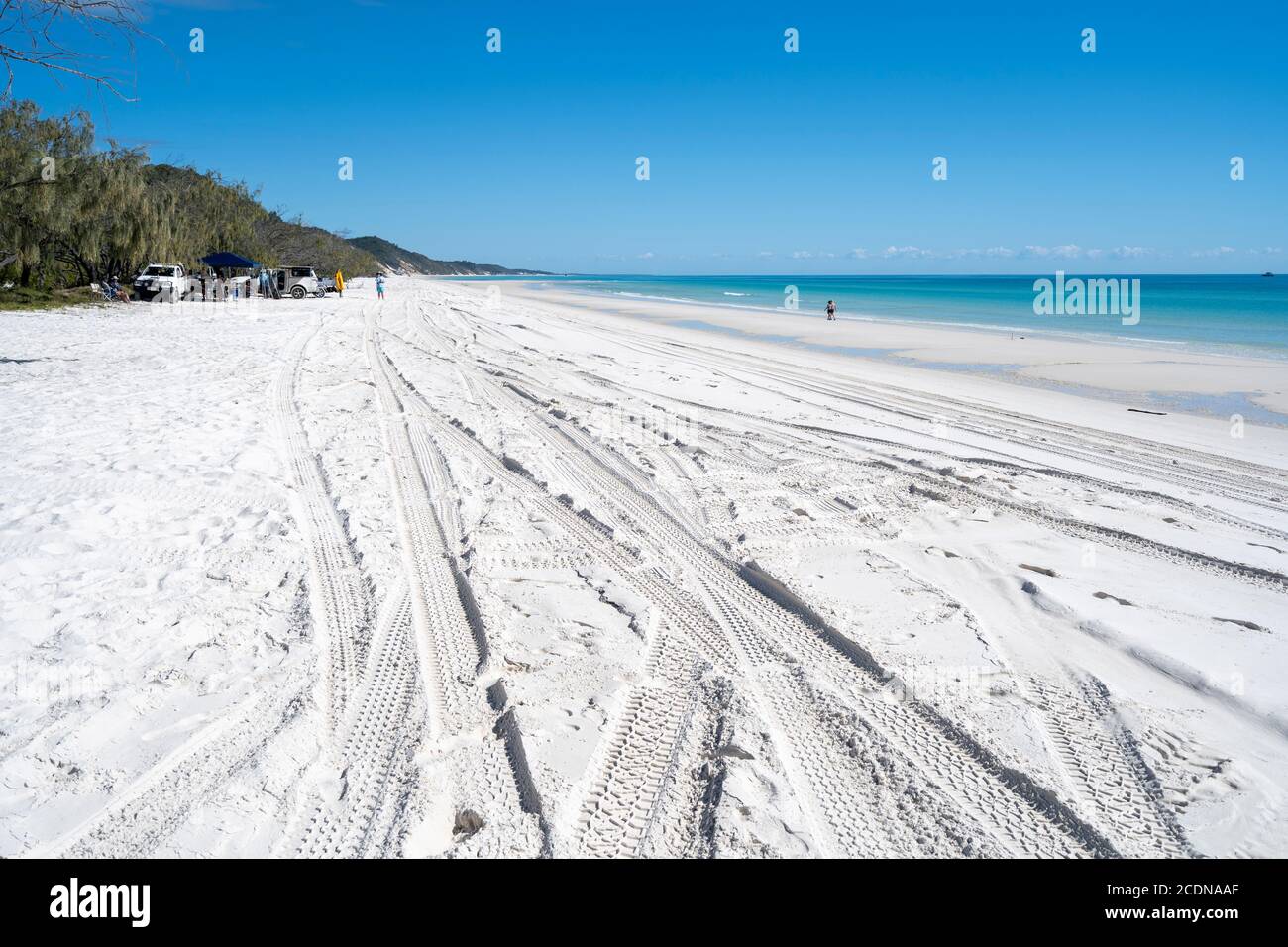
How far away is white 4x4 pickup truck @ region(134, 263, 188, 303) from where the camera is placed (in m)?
28.0

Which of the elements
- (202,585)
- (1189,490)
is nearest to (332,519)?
(202,585)

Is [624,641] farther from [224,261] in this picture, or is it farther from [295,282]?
[295,282]

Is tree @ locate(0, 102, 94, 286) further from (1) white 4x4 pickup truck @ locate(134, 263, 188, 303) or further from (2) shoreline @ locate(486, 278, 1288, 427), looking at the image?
(2) shoreline @ locate(486, 278, 1288, 427)

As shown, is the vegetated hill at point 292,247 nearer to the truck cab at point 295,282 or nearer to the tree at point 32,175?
the truck cab at point 295,282

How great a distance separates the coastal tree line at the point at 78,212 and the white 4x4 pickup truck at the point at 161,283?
1.75 m

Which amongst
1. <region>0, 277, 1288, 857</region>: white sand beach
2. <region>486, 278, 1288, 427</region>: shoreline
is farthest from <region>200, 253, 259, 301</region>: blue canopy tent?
<region>0, 277, 1288, 857</region>: white sand beach

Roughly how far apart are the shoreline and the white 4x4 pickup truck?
19.0 m

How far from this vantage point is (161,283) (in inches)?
1112

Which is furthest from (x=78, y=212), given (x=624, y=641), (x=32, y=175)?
(x=624, y=641)

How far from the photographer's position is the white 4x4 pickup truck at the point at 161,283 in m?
28.0

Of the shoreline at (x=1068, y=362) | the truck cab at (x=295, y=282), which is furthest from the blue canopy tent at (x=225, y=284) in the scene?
the shoreline at (x=1068, y=362)

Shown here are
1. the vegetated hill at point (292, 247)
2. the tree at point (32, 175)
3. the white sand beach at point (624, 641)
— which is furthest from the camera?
the vegetated hill at point (292, 247)
